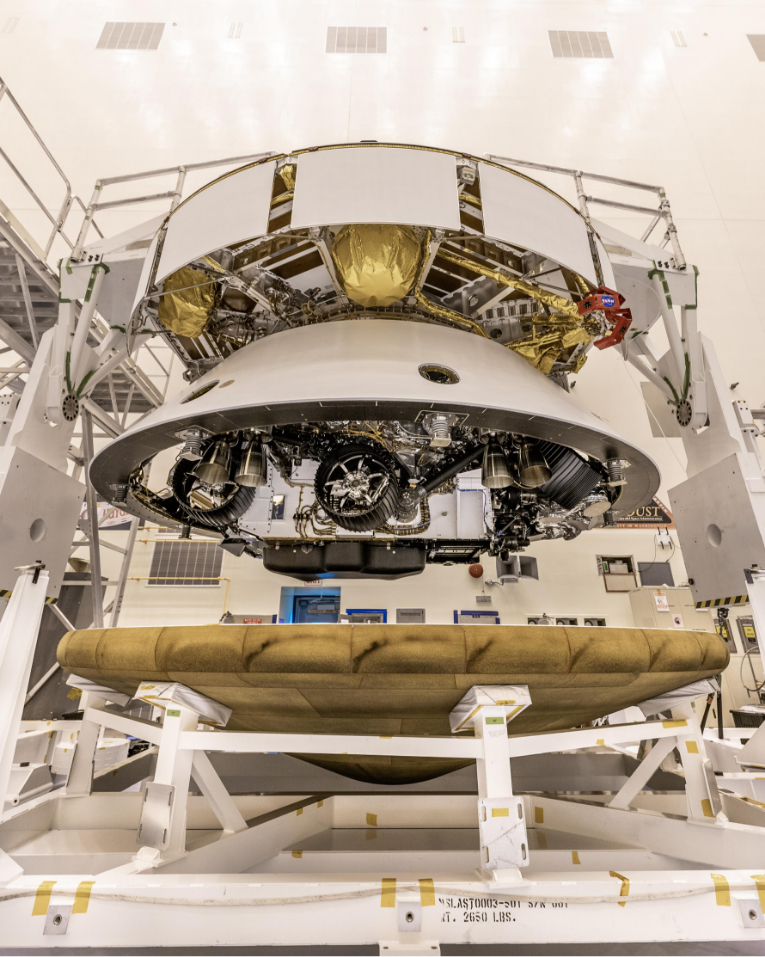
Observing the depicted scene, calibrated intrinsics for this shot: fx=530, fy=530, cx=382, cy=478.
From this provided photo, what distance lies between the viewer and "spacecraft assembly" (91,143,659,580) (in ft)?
6.86

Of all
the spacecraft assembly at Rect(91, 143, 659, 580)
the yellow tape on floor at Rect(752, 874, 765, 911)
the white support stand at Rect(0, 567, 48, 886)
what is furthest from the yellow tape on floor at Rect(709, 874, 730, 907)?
the white support stand at Rect(0, 567, 48, 886)

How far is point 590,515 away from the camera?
3.18 metres

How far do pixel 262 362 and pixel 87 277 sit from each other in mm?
1571

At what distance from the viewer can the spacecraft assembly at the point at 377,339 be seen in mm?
2092

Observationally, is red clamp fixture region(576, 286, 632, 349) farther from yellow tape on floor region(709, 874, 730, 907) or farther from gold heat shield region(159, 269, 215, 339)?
yellow tape on floor region(709, 874, 730, 907)

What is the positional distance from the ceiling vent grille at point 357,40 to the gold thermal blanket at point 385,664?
10392 mm

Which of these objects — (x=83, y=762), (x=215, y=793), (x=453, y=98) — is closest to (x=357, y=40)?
(x=453, y=98)

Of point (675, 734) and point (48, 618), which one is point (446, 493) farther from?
point (48, 618)

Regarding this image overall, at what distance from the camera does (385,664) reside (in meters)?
1.46

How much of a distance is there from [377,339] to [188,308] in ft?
3.61

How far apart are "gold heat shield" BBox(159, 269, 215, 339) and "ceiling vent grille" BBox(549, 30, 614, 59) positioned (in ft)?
31.4

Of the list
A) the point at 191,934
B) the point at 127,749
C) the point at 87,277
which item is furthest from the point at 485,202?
the point at 127,749

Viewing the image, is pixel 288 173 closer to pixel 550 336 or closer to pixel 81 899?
pixel 550 336

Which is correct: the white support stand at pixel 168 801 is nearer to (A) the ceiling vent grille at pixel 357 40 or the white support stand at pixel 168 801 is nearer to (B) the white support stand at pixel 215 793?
(B) the white support stand at pixel 215 793
